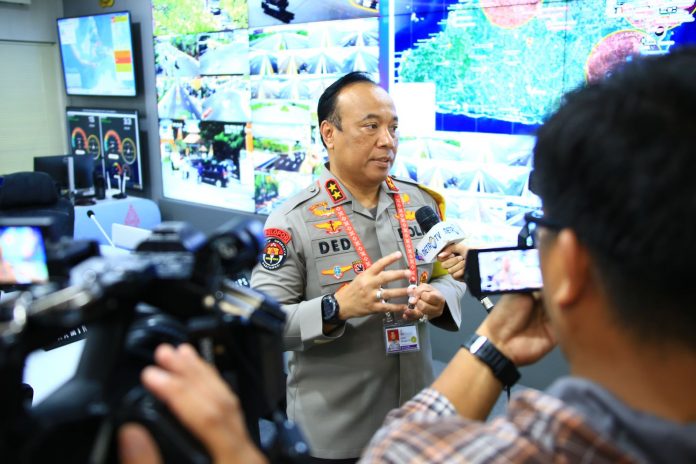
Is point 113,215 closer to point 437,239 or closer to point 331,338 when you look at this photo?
point 331,338

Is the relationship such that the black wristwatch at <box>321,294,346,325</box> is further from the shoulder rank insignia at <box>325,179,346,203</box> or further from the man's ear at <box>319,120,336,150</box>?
the man's ear at <box>319,120,336,150</box>

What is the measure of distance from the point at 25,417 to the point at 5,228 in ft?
1.10

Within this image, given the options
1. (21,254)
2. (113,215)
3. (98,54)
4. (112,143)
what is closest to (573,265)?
(21,254)

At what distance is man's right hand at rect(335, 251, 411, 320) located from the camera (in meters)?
1.49

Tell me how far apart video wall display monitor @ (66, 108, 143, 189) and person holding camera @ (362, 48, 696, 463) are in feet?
17.9

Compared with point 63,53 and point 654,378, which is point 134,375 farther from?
point 63,53

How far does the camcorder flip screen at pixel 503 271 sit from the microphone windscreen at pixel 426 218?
28.2 inches

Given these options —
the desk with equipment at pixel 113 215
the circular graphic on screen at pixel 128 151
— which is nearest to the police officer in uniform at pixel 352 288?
the desk with equipment at pixel 113 215

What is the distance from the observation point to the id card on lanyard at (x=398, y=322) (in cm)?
166

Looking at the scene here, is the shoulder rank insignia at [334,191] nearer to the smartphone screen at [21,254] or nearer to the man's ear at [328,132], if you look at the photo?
the man's ear at [328,132]

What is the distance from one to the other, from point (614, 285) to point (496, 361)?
1.25 ft

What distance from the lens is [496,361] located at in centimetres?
95

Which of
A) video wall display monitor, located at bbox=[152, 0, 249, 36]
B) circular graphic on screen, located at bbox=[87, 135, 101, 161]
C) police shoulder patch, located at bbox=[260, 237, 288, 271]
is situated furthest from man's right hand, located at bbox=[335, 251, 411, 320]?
circular graphic on screen, located at bbox=[87, 135, 101, 161]

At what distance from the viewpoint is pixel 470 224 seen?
11.1 feet
